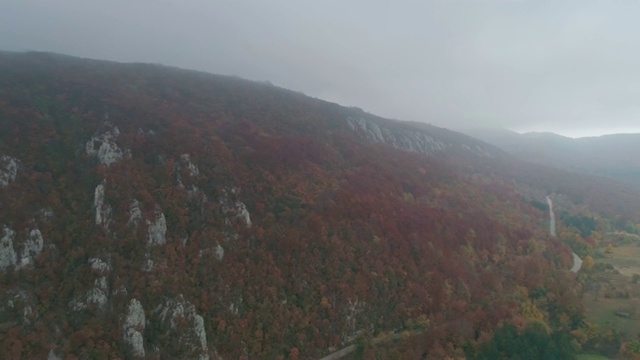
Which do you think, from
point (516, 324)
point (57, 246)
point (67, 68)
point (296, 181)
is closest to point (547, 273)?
point (516, 324)

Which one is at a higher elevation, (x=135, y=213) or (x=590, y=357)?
(x=135, y=213)

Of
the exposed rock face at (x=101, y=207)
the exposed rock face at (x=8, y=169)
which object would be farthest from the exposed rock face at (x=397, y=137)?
the exposed rock face at (x=8, y=169)

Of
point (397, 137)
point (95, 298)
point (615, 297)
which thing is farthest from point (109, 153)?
point (397, 137)

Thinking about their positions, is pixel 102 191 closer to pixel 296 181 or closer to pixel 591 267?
pixel 296 181

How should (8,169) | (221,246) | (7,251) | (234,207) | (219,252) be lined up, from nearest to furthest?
(7,251) < (8,169) < (219,252) < (221,246) < (234,207)

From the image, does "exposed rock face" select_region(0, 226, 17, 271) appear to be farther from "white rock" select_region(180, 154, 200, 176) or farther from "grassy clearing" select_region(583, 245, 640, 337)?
"grassy clearing" select_region(583, 245, 640, 337)

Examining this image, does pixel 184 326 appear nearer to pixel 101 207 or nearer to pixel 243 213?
pixel 101 207
